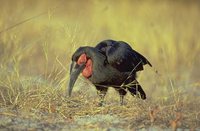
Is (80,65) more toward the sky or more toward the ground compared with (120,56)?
more toward the ground

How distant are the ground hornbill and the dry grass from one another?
0.58 ft

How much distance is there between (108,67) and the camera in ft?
25.0

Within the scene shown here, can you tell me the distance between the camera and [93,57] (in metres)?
7.48

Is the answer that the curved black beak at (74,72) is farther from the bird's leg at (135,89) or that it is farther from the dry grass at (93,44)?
the bird's leg at (135,89)

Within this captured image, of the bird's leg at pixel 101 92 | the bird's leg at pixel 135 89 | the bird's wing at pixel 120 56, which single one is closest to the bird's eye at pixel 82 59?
the bird's wing at pixel 120 56

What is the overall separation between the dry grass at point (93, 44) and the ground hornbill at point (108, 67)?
0.58ft

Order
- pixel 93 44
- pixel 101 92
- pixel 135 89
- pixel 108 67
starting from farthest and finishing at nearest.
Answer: pixel 93 44 < pixel 135 89 < pixel 101 92 < pixel 108 67

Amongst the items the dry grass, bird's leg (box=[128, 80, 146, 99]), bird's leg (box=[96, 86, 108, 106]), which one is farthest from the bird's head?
bird's leg (box=[128, 80, 146, 99])

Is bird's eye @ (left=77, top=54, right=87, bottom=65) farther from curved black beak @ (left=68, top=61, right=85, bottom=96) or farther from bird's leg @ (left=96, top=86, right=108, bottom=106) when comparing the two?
bird's leg @ (left=96, top=86, right=108, bottom=106)

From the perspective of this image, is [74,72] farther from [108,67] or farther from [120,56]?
[120,56]

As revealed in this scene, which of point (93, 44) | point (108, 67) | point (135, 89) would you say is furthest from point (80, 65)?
point (93, 44)

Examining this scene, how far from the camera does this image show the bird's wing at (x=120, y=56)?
763cm

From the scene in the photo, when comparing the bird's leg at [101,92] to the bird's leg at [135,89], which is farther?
the bird's leg at [135,89]

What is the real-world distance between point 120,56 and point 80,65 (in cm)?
52
